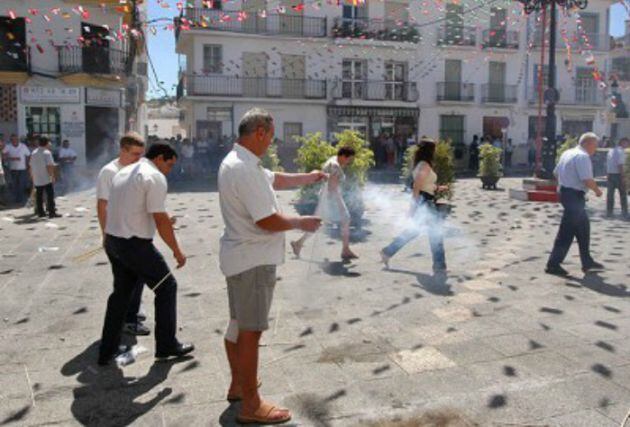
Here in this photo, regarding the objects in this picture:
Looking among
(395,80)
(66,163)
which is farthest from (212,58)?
(66,163)

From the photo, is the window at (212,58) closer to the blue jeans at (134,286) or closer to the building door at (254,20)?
the building door at (254,20)

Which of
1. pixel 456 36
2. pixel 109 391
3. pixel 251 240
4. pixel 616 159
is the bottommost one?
pixel 109 391

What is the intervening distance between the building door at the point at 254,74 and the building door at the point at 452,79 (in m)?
9.43

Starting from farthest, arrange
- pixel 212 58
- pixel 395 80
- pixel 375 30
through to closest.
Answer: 1. pixel 395 80
2. pixel 375 30
3. pixel 212 58

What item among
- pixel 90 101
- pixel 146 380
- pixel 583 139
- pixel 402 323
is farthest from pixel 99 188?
pixel 90 101

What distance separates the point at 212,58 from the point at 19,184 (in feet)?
52.7

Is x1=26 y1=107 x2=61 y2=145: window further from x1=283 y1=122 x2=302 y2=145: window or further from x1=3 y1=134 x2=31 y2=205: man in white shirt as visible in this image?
x1=283 y1=122 x2=302 y2=145: window

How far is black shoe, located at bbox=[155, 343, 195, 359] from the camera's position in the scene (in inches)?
173

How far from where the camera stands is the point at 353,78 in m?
30.7

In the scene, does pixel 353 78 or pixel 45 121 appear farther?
pixel 353 78

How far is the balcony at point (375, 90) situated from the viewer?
1204 inches

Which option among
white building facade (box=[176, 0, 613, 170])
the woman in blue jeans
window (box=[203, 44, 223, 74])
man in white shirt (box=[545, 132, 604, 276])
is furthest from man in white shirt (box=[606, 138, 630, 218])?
window (box=[203, 44, 223, 74])

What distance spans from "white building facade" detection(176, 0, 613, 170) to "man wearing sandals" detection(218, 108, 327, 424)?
81.3 feet

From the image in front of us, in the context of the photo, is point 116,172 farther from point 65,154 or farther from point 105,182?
point 65,154
